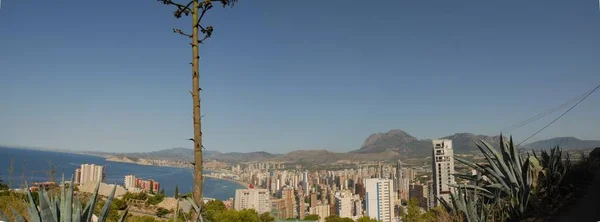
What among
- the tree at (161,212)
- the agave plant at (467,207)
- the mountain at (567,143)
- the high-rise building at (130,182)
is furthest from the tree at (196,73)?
the high-rise building at (130,182)

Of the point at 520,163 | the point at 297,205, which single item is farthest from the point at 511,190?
the point at 297,205

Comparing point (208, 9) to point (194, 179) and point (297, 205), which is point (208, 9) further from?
point (297, 205)

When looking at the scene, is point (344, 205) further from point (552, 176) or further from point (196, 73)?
point (196, 73)

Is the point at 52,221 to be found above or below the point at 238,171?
above

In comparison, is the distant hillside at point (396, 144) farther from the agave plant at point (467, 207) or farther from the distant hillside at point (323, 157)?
the agave plant at point (467, 207)

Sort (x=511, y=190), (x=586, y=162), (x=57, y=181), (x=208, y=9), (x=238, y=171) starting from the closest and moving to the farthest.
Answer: (x=208, y=9), (x=57, y=181), (x=511, y=190), (x=586, y=162), (x=238, y=171)

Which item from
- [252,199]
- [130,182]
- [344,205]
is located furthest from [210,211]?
[130,182]

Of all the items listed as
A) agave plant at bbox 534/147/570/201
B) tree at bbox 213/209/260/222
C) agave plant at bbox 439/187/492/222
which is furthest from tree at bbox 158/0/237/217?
tree at bbox 213/209/260/222
